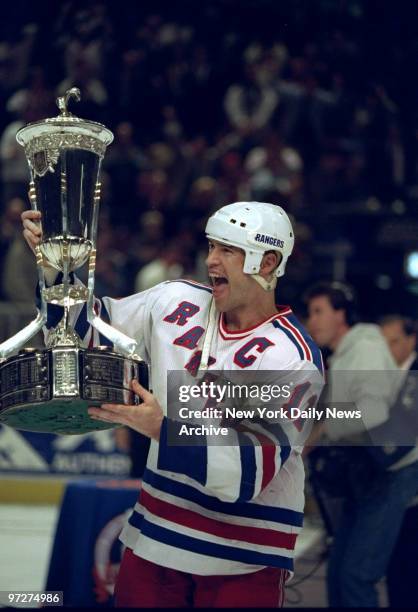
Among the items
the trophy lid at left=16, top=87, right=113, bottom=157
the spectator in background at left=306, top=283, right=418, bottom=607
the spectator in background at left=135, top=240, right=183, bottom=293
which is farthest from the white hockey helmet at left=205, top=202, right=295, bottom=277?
the spectator in background at left=135, top=240, right=183, bottom=293

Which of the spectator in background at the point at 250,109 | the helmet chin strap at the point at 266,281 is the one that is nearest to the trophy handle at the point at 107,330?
the helmet chin strap at the point at 266,281

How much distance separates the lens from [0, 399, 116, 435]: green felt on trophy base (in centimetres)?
325

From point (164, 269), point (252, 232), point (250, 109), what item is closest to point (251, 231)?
point (252, 232)

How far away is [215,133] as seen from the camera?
8.61 m

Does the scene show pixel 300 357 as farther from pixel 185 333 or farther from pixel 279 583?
pixel 279 583

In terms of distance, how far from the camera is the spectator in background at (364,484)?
5082mm

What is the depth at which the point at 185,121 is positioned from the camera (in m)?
8.20

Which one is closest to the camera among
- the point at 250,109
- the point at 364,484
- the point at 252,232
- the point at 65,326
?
the point at 65,326

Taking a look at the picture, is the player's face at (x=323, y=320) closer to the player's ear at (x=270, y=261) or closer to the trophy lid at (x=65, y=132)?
the player's ear at (x=270, y=261)

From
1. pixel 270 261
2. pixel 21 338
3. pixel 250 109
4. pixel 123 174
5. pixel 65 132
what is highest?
pixel 250 109

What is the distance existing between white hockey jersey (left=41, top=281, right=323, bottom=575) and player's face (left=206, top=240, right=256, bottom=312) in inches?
Result: 3.5

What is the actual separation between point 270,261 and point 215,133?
5077 millimetres

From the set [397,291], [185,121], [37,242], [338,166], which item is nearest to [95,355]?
[37,242]

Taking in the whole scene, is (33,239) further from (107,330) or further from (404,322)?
(404,322)
